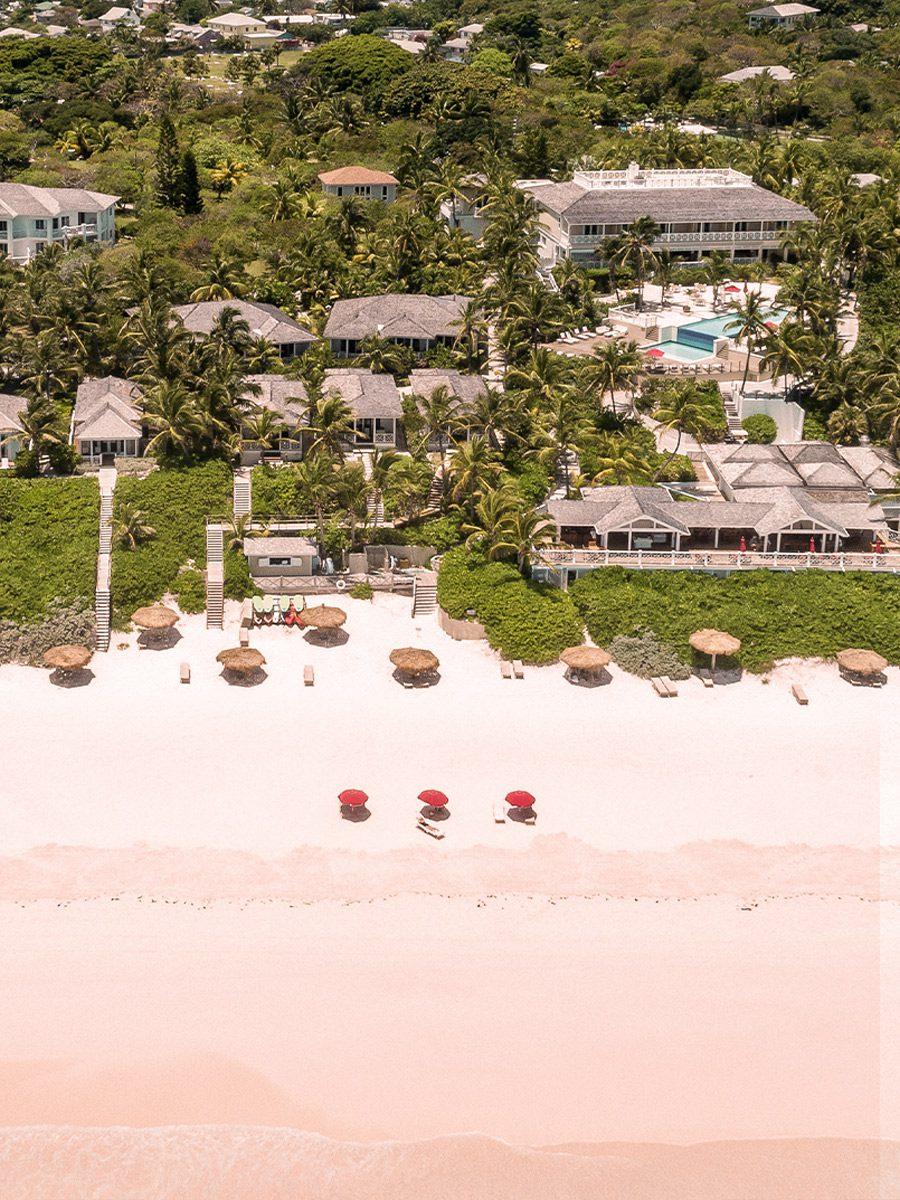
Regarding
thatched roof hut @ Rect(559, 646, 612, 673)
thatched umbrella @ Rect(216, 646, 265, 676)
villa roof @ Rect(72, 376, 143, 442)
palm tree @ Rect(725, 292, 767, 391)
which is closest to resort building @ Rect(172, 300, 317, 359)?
villa roof @ Rect(72, 376, 143, 442)

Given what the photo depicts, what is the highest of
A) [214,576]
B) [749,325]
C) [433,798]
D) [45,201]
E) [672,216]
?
[672,216]

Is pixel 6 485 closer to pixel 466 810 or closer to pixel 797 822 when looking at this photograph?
pixel 466 810

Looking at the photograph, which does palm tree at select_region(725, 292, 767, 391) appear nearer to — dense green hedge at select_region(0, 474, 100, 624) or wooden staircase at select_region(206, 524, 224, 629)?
wooden staircase at select_region(206, 524, 224, 629)

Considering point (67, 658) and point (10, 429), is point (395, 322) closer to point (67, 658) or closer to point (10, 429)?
point (10, 429)

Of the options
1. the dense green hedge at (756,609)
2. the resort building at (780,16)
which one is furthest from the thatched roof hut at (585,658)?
the resort building at (780,16)

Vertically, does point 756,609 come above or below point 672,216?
below

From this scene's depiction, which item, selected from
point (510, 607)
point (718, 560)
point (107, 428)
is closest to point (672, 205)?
point (718, 560)

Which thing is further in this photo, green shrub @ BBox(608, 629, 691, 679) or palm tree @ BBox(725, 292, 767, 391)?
palm tree @ BBox(725, 292, 767, 391)

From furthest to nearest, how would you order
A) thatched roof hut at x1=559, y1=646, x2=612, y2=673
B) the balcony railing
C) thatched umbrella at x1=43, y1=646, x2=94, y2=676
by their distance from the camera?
the balcony railing
thatched roof hut at x1=559, y1=646, x2=612, y2=673
thatched umbrella at x1=43, y1=646, x2=94, y2=676
